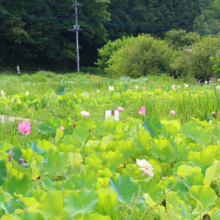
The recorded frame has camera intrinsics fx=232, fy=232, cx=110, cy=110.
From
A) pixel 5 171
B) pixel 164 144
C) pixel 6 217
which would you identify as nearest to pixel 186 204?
pixel 164 144

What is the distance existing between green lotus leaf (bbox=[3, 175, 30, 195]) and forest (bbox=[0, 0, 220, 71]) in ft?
84.0

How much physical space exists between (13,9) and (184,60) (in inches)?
880

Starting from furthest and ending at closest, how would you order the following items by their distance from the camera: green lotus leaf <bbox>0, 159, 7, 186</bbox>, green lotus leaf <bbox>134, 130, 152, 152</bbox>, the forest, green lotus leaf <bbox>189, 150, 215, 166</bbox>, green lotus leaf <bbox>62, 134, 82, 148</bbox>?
the forest → green lotus leaf <bbox>62, 134, 82, 148</bbox> → green lotus leaf <bbox>134, 130, 152, 152</bbox> → green lotus leaf <bbox>189, 150, 215, 166</bbox> → green lotus leaf <bbox>0, 159, 7, 186</bbox>

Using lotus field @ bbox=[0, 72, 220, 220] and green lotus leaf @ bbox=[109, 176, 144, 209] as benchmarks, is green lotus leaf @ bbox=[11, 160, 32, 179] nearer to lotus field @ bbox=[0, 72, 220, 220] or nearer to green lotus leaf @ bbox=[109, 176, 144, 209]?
lotus field @ bbox=[0, 72, 220, 220]

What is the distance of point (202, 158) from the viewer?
0.98m

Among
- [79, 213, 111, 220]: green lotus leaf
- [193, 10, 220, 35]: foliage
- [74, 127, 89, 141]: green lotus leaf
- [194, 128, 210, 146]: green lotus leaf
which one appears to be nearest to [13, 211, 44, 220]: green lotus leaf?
[79, 213, 111, 220]: green lotus leaf

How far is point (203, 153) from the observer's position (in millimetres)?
969

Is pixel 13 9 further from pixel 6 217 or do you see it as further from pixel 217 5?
pixel 217 5

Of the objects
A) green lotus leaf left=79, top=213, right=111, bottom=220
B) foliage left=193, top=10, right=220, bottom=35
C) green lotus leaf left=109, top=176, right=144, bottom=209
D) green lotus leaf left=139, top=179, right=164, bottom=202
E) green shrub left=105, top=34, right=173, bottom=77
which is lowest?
green shrub left=105, top=34, right=173, bottom=77

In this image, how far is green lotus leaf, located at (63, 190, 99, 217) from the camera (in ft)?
1.91

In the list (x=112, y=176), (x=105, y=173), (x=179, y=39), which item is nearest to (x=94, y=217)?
(x=112, y=176)

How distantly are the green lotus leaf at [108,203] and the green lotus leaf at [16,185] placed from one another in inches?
13.1

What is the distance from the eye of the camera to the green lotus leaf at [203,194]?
68 centimetres

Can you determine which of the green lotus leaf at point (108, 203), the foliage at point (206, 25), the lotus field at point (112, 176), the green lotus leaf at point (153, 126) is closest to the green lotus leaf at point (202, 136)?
the lotus field at point (112, 176)
